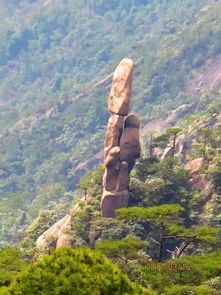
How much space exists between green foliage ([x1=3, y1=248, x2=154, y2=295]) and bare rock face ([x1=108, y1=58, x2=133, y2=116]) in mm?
38458

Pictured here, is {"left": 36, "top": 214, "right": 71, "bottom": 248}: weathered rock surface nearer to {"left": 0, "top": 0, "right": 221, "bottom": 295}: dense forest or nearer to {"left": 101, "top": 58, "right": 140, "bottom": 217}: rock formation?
{"left": 0, "top": 0, "right": 221, "bottom": 295}: dense forest

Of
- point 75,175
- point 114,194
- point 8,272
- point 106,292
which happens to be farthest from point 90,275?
point 75,175

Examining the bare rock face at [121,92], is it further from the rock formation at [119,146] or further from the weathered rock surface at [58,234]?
the weathered rock surface at [58,234]

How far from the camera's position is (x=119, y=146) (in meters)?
59.0

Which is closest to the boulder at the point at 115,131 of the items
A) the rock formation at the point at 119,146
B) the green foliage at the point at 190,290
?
the rock formation at the point at 119,146

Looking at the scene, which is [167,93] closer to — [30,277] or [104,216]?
[104,216]

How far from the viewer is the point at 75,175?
163375 millimetres

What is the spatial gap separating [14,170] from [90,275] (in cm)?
15789

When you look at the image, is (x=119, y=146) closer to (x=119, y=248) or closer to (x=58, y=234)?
(x=58, y=234)

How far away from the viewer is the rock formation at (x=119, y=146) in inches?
2265

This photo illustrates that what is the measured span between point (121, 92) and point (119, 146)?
14.0ft

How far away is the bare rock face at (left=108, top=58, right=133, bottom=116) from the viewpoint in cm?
5946

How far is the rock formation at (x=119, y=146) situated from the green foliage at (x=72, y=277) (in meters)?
35.9

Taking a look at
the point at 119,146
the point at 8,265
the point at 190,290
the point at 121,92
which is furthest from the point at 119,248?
the point at 121,92
